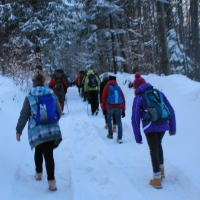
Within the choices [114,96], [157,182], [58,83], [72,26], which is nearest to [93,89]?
[58,83]

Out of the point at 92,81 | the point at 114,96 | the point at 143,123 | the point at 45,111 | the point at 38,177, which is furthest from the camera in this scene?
the point at 92,81

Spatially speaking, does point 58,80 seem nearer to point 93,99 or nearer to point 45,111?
point 93,99

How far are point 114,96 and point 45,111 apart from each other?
3.69 meters

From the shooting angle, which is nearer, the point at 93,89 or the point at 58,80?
the point at 58,80

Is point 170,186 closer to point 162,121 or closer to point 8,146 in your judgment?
point 162,121

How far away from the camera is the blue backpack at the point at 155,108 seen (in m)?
4.73

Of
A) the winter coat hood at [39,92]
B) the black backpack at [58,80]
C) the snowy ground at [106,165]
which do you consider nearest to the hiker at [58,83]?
the black backpack at [58,80]

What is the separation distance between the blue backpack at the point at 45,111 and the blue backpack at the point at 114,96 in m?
3.48

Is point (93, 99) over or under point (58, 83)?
under

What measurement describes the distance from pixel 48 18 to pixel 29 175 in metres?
17.7

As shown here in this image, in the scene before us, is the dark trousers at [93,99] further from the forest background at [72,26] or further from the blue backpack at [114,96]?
the forest background at [72,26]

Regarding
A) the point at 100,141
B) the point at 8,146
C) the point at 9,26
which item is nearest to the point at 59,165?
the point at 8,146

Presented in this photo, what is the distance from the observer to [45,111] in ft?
15.5

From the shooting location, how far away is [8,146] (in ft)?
22.4
